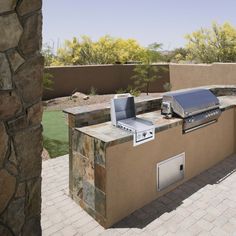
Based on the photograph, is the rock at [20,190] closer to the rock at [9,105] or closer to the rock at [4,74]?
the rock at [9,105]

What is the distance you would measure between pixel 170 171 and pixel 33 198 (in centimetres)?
327

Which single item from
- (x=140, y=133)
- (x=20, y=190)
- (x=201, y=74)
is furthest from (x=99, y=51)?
(x=20, y=190)

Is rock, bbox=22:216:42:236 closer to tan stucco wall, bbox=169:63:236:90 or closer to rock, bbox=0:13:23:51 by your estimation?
rock, bbox=0:13:23:51

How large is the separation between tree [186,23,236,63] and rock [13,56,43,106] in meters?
23.3

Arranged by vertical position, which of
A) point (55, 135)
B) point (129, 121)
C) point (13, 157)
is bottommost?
point (55, 135)

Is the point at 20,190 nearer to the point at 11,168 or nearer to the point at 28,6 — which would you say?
the point at 11,168

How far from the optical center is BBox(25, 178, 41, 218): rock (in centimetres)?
321

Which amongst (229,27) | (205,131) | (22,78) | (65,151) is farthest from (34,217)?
(229,27)

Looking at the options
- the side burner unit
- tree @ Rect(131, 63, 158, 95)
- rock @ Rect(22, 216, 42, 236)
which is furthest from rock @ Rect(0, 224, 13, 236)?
tree @ Rect(131, 63, 158, 95)

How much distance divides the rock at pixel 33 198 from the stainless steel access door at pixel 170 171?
8.92ft

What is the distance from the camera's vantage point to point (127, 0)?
18.5 m

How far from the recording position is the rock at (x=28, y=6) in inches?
108

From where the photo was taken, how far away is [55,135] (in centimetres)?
1023

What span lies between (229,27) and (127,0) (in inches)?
425
